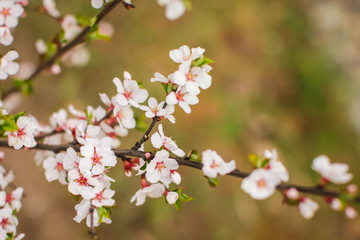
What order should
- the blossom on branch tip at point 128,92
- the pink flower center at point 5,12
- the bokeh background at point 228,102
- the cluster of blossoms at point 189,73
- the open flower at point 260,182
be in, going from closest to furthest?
the open flower at point 260,182, the cluster of blossoms at point 189,73, the blossom on branch tip at point 128,92, the pink flower center at point 5,12, the bokeh background at point 228,102

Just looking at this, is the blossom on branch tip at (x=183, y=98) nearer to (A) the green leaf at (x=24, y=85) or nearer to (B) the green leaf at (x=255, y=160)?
(B) the green leaf at (x=255, y=160)

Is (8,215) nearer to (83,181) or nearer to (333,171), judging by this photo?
(83,181)

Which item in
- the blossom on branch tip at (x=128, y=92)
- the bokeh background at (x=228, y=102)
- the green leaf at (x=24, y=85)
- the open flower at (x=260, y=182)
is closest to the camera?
the open flower at (x=260, y=182)

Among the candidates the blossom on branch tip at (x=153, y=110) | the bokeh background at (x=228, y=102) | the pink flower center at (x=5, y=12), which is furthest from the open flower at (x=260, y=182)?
the bokeh background at (x=228, y=102)

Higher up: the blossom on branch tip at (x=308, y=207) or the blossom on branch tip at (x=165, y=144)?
the blossom on branch tip at (x=308, y=207)

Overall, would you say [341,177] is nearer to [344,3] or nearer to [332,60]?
[332,60]

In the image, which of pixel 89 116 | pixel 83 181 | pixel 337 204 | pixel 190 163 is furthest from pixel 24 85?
pixel 337 204
